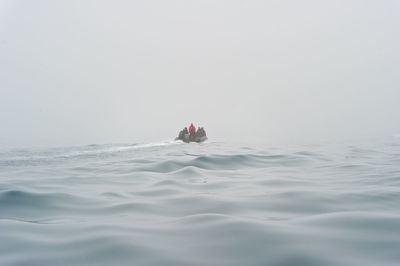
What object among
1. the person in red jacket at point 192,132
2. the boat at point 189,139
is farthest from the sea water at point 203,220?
the person in red jacket at point 192,132

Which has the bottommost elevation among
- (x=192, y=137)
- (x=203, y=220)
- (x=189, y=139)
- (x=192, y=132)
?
(x=203, y=220)

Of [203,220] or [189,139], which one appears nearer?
[203,220]

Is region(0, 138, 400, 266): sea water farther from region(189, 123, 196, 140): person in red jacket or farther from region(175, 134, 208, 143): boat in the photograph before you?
region(189, 123, 196, 140): person in red jacket

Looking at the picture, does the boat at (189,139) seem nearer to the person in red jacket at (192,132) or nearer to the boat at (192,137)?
the boat at (192,137)

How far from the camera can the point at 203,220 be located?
4.54 m

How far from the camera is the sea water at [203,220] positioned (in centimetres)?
345

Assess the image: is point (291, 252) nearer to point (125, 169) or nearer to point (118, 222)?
point (118, 222)

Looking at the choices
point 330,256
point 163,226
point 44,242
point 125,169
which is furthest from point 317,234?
point 125,169

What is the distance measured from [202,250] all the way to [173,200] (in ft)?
8.25

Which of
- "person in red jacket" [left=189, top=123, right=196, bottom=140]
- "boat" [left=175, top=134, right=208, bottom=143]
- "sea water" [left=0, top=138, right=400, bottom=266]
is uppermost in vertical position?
"person in red jacket" [left=189, top=123, right=196, bottom=140]

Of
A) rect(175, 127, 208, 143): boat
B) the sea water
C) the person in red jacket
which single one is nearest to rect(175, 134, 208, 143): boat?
rect(175, 127, 208, 143): boat

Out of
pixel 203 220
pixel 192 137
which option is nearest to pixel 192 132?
pixel 192 137

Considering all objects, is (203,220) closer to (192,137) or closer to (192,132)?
(192,137)

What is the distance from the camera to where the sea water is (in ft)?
11.3
